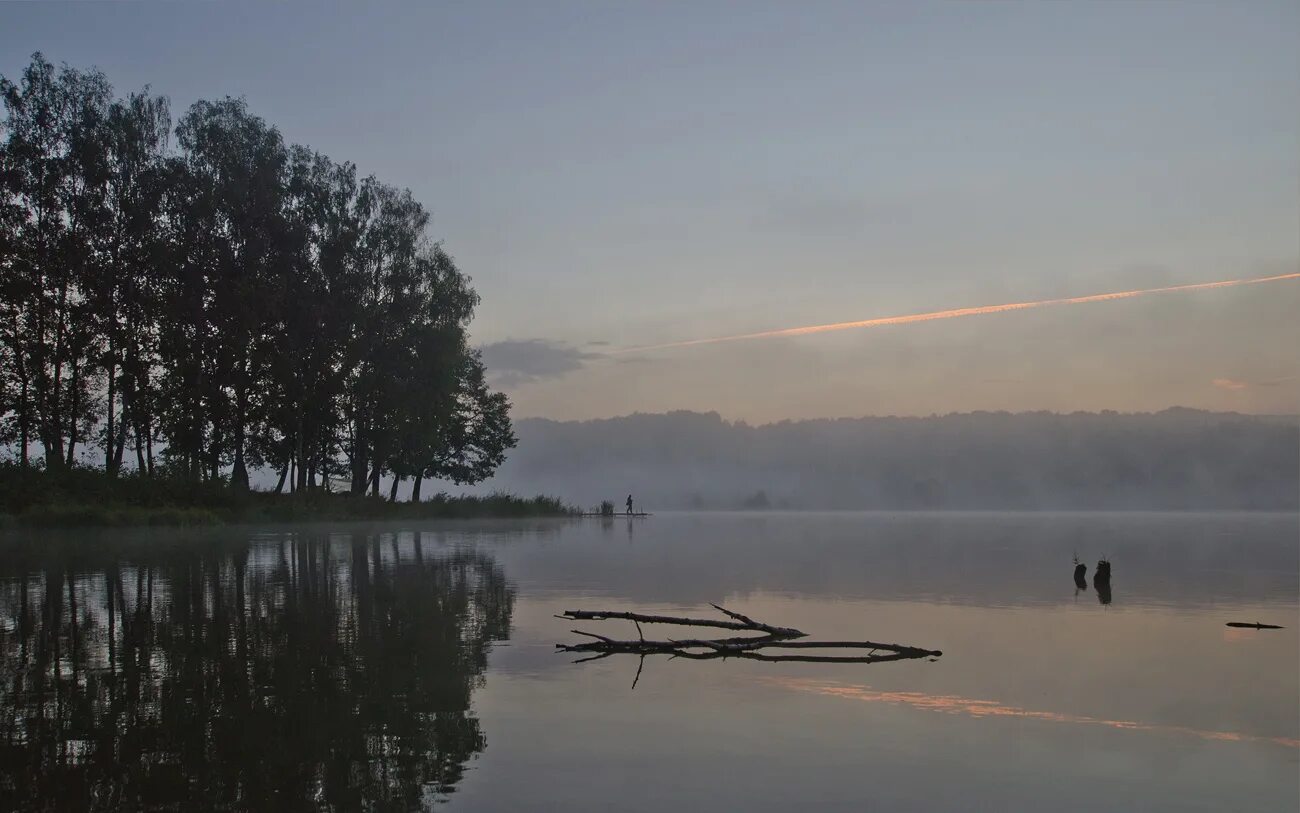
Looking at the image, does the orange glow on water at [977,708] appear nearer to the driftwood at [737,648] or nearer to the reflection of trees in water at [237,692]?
the driftwood at [737,648]

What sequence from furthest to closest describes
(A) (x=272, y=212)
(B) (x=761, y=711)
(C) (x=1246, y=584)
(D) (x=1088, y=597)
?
(A) (x=272, y=212), (C) (x=1246, y=584), (D) (x=1088, y=597), (B) (x=761, y=711)

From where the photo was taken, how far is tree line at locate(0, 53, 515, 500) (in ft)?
155

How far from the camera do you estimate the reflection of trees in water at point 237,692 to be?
727 centimetres

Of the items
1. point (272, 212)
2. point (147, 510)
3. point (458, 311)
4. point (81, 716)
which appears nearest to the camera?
point (81, 716)

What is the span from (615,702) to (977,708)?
12.3 feet

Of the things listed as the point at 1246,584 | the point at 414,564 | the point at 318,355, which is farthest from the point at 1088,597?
the point at 318,355

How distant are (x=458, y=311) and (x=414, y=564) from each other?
4068cm

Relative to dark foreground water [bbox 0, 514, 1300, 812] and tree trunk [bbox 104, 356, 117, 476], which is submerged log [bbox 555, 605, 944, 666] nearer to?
dark foreground water [bbox 0, 514, 1300, 812]

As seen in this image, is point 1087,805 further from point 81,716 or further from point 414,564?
point 414,564

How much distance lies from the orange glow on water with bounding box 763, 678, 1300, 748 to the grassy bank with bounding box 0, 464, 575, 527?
124 ft

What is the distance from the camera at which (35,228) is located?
47.2m

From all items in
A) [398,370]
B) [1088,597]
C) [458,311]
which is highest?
[458,311]

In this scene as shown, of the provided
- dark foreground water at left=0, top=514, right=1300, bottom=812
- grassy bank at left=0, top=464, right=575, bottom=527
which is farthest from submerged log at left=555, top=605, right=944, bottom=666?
grassy bank at left=0, top=464, right=575, bottom=527

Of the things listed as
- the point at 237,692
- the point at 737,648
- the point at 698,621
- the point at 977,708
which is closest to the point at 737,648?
the point at 737,648
